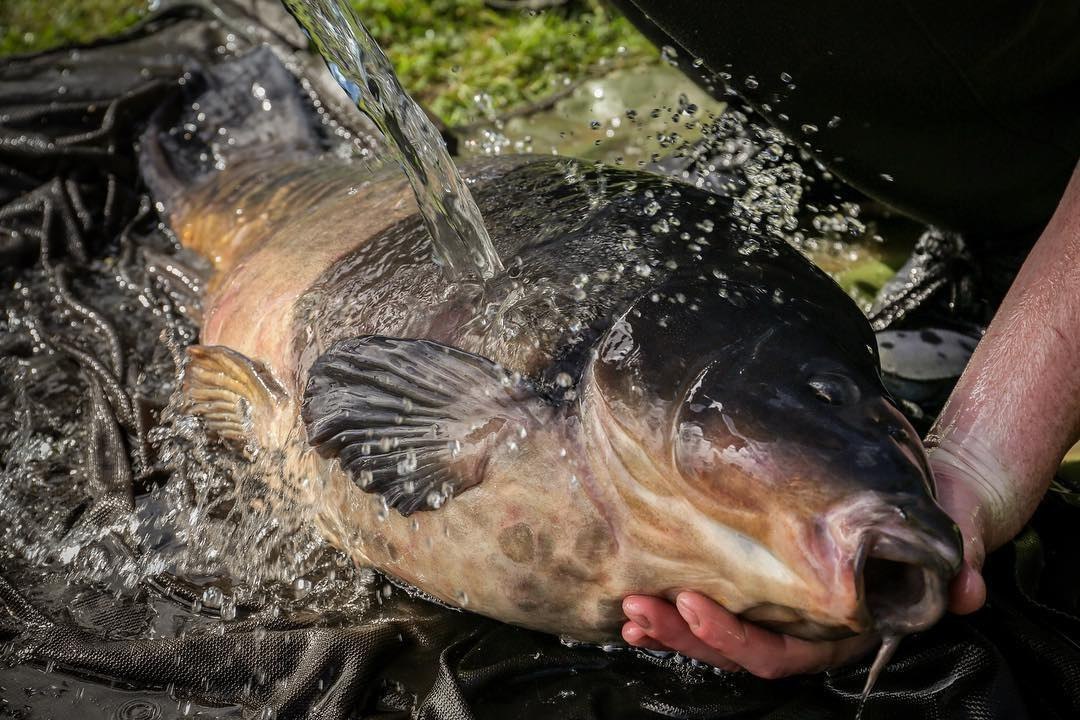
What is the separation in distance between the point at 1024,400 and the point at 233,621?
5.90 ft

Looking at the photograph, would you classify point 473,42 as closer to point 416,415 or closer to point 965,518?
point 416,415

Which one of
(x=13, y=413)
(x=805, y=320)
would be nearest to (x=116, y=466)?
(x=13, y=413)

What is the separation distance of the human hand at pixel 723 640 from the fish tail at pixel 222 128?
2.74 meters

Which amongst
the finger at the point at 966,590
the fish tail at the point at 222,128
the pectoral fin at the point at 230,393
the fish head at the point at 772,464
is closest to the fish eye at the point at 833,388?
the fish head at the point at 772,464

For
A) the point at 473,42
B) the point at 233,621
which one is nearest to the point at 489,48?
the point at 473,42

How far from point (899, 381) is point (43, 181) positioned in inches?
134

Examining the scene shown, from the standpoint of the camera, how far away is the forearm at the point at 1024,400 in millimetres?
1961

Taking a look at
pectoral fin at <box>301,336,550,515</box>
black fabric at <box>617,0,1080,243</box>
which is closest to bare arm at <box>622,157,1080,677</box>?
pectoral fin at <box>301,336,550,515</box>

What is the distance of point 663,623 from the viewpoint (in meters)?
1.88

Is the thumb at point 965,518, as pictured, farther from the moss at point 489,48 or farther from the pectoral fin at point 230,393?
the moss at point 489,48

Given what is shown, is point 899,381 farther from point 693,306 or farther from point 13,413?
point 13,413

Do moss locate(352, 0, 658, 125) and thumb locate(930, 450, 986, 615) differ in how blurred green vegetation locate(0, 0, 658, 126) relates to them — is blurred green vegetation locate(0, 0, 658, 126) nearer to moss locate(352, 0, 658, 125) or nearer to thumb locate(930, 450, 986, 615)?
moss locate(352, 0, 658, 125)

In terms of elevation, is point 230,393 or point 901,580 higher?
point 901,580

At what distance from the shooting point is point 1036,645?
2.12 m
